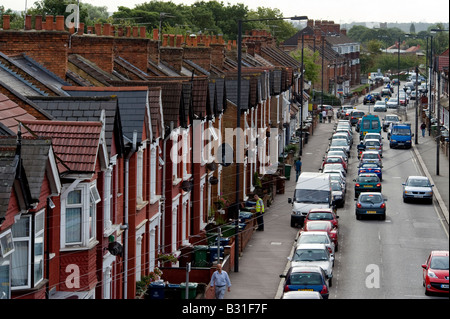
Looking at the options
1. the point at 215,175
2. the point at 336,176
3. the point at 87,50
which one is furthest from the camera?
the point at 336,176

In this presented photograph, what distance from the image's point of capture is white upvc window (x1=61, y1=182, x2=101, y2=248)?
20859 mm

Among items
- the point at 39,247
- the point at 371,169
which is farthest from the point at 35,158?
the point at 371,169

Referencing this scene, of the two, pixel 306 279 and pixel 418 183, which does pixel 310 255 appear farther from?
pixel 418 183

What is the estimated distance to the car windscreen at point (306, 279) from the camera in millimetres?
30359

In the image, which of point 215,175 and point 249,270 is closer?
point 249,270

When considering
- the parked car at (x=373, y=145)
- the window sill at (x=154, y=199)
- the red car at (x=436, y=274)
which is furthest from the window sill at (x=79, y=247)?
the parked car at (x=373, y=145)

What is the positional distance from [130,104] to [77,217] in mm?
7280

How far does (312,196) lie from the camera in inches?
1934

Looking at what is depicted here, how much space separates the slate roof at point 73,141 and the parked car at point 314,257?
14299mm

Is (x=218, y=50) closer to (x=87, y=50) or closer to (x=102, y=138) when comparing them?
(x=87, y=50)

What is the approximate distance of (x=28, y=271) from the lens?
697 inches

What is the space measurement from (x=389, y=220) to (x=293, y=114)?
39.9 m
